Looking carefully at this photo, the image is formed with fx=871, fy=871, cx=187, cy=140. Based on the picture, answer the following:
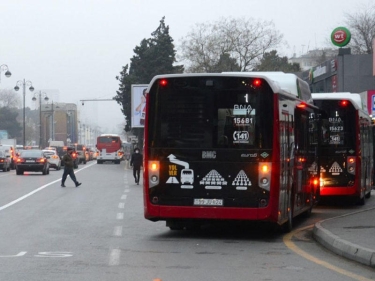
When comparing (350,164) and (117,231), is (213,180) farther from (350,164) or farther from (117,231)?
(350,164)

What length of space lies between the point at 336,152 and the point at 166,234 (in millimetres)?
8731

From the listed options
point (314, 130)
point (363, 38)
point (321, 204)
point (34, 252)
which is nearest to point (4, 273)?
point (34, 252)

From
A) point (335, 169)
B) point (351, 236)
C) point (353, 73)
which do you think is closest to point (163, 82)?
point (351, 236)

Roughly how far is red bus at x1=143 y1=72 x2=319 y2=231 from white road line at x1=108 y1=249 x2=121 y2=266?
2.05m

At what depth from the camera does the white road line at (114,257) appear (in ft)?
39.4

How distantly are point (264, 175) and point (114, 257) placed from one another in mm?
3590

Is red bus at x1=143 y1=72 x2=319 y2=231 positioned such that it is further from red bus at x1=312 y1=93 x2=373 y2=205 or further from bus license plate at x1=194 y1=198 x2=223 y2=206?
red bus at x1=312 y1=93 x2=373 y2=205

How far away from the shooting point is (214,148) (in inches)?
602

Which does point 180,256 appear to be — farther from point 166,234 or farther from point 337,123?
point 337,123

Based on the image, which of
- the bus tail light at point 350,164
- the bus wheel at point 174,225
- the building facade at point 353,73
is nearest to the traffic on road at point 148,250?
the bus wheel at point 174,225

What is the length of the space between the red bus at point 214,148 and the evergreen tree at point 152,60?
71961mm

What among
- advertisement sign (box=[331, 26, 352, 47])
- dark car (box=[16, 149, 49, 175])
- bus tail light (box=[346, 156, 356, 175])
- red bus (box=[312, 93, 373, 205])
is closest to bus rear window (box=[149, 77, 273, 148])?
red bus (box=[312, 93, 373, 205])

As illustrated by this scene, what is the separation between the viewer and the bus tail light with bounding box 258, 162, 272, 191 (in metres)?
15.1

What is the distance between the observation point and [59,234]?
1636 centimetres
